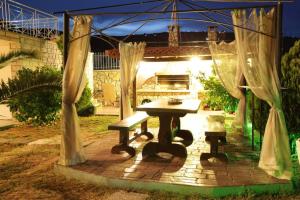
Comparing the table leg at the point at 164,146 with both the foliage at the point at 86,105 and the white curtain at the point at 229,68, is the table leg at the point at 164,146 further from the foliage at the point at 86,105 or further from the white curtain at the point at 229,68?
the foliage at the point at 86,105

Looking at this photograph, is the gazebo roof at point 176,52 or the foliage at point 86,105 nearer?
the gazebo roof at point 176,52

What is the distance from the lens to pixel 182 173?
5.18 metres

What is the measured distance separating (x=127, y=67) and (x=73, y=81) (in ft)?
10.1

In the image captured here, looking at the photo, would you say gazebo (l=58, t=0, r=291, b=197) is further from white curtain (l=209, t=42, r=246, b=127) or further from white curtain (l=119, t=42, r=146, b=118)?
white curtain (l=119, t=42, r=146, b=118)

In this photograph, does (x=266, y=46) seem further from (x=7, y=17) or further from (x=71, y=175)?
(x=7, y=17)

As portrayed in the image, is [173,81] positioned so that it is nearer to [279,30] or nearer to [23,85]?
[23,85]

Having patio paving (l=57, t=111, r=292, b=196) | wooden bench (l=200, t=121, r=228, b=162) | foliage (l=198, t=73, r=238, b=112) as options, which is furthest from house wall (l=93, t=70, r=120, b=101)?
wooden bench (l=200, t=121, r=228, b=162)

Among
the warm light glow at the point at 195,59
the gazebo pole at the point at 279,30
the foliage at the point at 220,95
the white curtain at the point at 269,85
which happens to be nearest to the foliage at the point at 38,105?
the foliage at the point at 220,95

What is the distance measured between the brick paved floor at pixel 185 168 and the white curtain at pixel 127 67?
1561 millimetres

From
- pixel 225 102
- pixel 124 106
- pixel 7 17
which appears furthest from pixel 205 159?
pixel 7 17

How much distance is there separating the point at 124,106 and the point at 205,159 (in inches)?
118

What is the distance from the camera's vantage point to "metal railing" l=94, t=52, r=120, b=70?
17.5m

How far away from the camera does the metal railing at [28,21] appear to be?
1183 cm

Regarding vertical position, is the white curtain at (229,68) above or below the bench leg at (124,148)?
above
